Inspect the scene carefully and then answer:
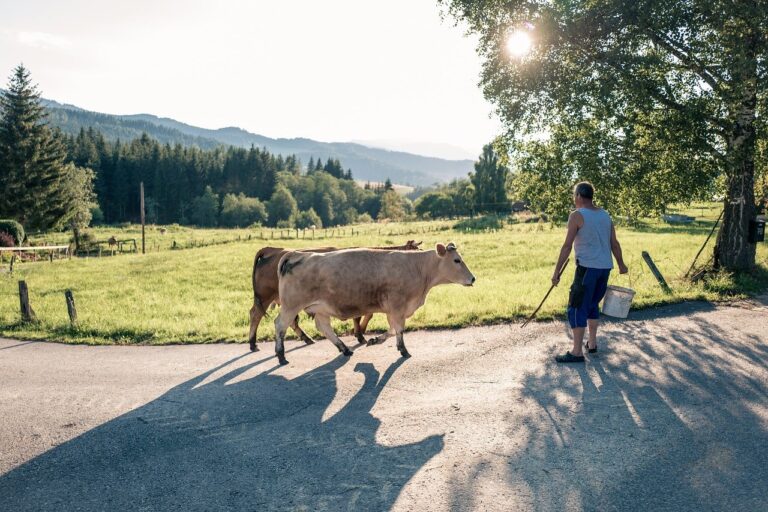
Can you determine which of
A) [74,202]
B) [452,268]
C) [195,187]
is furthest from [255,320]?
[195,187]

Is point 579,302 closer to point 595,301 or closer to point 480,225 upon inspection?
point 595,301

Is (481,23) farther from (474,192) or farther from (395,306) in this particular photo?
(474,192)

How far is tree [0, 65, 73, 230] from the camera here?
5259 centimetres

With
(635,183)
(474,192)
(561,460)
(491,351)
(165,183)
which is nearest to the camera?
(561,460)

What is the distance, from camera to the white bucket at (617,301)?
9016mm

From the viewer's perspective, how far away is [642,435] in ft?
19.2

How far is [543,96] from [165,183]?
113869 mm

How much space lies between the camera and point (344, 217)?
15325 centimetres

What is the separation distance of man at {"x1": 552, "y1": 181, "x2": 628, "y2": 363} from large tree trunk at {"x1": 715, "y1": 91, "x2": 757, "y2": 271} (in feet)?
27.2

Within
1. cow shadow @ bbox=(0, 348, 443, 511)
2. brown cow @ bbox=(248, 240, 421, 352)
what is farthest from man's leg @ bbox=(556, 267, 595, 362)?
brown cow @ bbox=(248, 240, 421, 352)

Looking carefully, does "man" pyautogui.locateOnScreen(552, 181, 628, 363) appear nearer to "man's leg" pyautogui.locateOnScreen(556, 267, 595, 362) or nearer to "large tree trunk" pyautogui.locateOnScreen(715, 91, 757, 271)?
"man's leg" pyautogui.locateOnScreen(556, 267, 595, 362)

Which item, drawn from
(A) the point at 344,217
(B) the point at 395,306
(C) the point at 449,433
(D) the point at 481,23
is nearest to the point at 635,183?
(D) the point at 481,23

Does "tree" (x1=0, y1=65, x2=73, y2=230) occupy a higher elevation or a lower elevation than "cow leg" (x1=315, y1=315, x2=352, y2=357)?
higher

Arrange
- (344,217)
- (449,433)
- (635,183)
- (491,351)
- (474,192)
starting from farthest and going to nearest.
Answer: (344,217)
(474,192)
(635,183)
(491,351)
(449,433)
